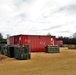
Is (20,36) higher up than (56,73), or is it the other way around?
(20,36)

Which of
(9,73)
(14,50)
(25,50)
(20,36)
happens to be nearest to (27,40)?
(20,36)

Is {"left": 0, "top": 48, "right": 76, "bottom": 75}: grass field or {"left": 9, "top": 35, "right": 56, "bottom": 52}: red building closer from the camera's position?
{"left": 0, "top": 48, "right": 76, "bottom": 75}: grass field

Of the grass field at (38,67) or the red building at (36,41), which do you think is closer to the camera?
the grass field at (38,67)

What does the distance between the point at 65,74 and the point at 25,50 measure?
11.2 m

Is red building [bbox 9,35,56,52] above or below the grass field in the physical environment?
above

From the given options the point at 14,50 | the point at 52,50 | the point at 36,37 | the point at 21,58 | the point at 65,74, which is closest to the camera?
the point at 65,74

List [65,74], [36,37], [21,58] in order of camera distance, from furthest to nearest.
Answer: [36,37]
[21,58]
[65,74]

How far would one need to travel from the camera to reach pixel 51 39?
39.1 meters

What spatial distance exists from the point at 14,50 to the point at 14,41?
16661 mm

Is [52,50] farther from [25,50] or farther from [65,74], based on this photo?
[65,74]

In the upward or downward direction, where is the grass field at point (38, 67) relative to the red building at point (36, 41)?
downward

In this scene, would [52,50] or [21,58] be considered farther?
[52,50]

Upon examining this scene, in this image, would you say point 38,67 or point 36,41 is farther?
point 36,41

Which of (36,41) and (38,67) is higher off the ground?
(36,41)
